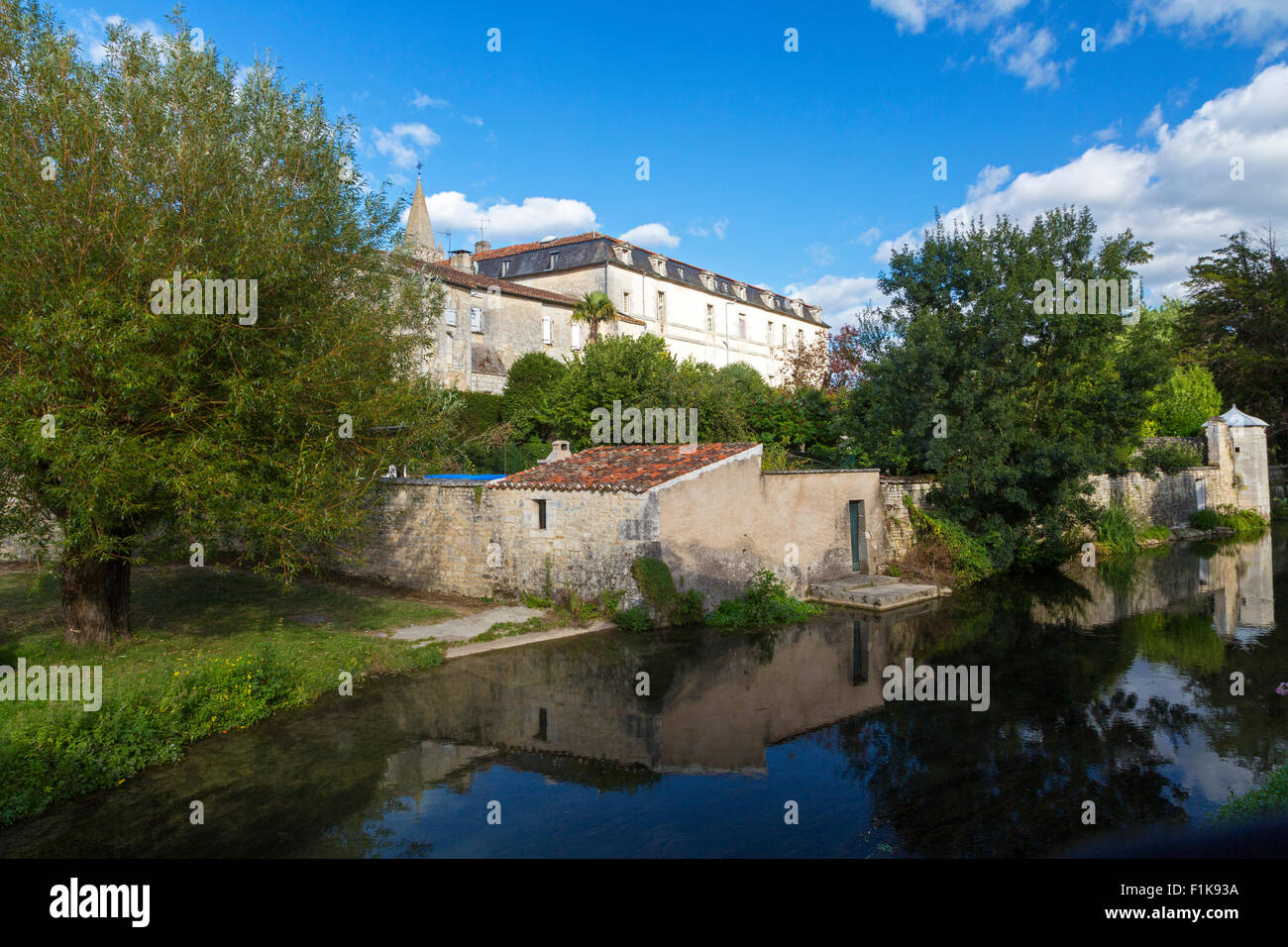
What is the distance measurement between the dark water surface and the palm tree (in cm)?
3109

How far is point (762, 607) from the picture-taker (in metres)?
15.6

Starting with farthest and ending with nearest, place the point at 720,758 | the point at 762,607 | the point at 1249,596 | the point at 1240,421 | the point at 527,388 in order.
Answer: the point at 527,388
the point at 1240,421
the point at 1249,596
the point at 762,607
the point at 720,758

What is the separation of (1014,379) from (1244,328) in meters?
31.7

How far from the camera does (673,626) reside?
1473 centimetres

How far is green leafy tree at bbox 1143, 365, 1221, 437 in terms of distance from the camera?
37.4m

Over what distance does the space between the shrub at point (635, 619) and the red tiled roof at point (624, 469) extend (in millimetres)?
2358

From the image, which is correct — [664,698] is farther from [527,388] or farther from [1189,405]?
[1189,405]

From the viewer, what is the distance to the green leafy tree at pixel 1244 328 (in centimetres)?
3784

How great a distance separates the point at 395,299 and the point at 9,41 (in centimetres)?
819

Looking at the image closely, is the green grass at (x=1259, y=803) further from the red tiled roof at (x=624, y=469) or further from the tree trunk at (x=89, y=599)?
the tree trunk at (x=89, y=599)

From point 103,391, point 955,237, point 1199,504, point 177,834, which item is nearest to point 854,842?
point 177,834

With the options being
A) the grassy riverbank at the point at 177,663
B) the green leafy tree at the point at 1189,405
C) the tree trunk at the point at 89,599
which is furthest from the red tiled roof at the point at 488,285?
the green leafy tree at the point at 1189,405

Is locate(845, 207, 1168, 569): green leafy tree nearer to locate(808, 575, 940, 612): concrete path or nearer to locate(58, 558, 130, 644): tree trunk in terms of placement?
locate(808, 575, 940, 612): concrete path

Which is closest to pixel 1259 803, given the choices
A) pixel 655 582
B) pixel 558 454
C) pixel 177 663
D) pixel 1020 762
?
pixel 1020 762
